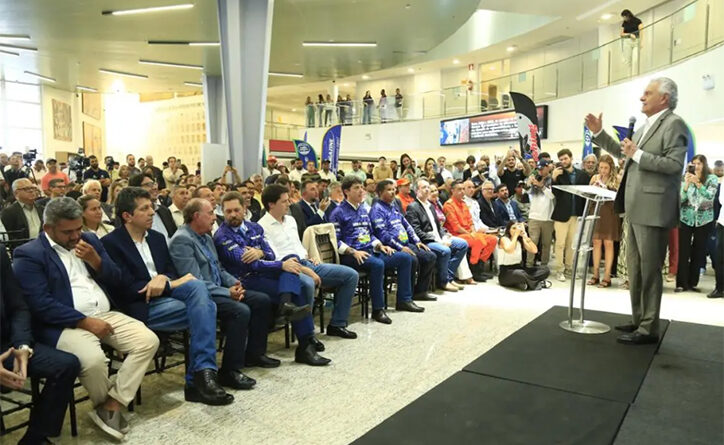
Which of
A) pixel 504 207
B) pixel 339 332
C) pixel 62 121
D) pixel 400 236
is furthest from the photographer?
pixel 62 121

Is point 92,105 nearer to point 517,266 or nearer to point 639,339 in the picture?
point 517,266

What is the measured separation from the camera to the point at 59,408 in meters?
2.37

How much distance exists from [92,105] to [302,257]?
22.5 meters

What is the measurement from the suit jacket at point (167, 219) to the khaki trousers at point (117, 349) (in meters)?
1.81

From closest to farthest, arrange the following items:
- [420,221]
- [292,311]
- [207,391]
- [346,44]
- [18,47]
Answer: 1. [207,391]
2. [292,311]
3. [420,221]
4. [18,47]
5. [346,44]

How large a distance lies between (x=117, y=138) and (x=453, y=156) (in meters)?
16.9

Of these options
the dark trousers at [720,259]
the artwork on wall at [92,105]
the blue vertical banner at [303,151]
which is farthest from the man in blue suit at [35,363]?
the artwork on wall at [92,105]

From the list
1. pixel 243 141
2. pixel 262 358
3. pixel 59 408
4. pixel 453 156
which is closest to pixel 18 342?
pixel 59 408

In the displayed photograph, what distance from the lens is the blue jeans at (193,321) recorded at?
9.87ft

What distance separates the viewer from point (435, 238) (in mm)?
6254

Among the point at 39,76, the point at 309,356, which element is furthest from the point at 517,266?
the point at 39,76

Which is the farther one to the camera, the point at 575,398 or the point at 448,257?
the point at 448,257

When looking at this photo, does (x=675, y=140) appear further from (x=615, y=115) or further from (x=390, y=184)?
(x=615, y=115)

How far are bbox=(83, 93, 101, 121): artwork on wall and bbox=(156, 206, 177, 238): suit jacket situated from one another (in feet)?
66.0
